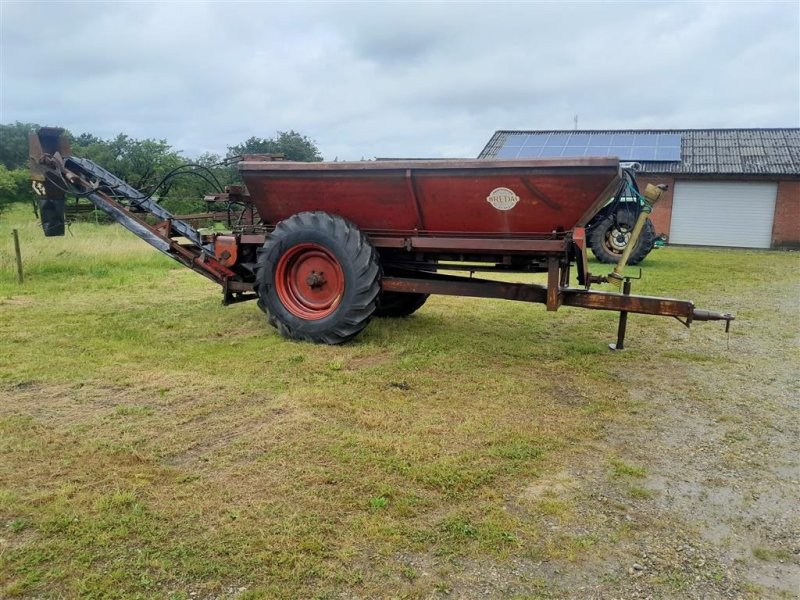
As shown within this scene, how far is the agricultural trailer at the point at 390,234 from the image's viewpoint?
5.21m

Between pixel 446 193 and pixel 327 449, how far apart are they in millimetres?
2711

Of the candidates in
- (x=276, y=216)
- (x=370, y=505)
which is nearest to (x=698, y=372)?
(x=370, y=505)

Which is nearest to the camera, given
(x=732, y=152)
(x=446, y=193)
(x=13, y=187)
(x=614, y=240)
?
(x=446, y=193)

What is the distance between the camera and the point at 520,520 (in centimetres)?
291

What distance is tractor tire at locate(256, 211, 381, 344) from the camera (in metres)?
5.70

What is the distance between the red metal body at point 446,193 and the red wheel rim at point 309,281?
45 centimetres

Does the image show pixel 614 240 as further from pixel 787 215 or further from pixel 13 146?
pixel 13 146

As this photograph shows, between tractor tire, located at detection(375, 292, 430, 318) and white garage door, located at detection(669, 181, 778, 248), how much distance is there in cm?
1839

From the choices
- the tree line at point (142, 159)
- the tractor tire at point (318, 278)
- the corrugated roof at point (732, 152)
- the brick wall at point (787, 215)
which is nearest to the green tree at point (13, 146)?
the tree line at point (142, 159)

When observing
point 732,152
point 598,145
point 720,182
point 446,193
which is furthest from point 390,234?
point 732,152

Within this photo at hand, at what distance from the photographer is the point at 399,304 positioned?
23.8 ft

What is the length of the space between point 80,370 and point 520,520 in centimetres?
386

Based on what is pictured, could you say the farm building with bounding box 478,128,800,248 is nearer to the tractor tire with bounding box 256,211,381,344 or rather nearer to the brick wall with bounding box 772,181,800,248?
the brick wall with bounding box 772,181,800,248

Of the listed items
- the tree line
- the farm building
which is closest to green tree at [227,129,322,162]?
the tree line
